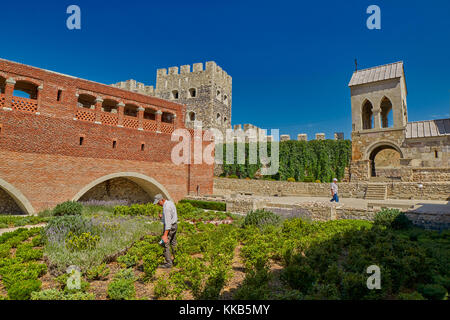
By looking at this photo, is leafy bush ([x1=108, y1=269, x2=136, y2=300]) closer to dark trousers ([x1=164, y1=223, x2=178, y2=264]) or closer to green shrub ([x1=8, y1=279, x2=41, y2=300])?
green shrub ([x1=8, y1=279, x2=41, y2=300])

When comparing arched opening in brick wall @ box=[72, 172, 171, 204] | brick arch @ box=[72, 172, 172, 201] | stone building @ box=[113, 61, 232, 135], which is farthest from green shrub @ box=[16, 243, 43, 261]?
stone building @ box=[113, 61, 232, 135]

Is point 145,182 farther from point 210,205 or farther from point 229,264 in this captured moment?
point 229,264

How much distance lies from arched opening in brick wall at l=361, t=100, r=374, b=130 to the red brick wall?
18784 mm

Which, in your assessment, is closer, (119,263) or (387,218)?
(119,263)

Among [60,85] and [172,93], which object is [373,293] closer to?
[60,85]

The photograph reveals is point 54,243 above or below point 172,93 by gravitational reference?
below

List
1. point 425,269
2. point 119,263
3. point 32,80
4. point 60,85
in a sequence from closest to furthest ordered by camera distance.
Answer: point 425,269, point 119,263, point 32,80, point 60,85

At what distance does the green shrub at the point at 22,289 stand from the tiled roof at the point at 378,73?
84.7 feet

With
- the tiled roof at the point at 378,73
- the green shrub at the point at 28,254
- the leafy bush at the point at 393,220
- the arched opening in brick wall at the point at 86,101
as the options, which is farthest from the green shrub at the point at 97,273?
the tiled roof at the point at 378,73

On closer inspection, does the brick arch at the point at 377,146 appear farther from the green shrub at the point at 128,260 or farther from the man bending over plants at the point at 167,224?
the green shrub at the point at 128,260

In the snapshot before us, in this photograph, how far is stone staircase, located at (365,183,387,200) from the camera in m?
18.2
